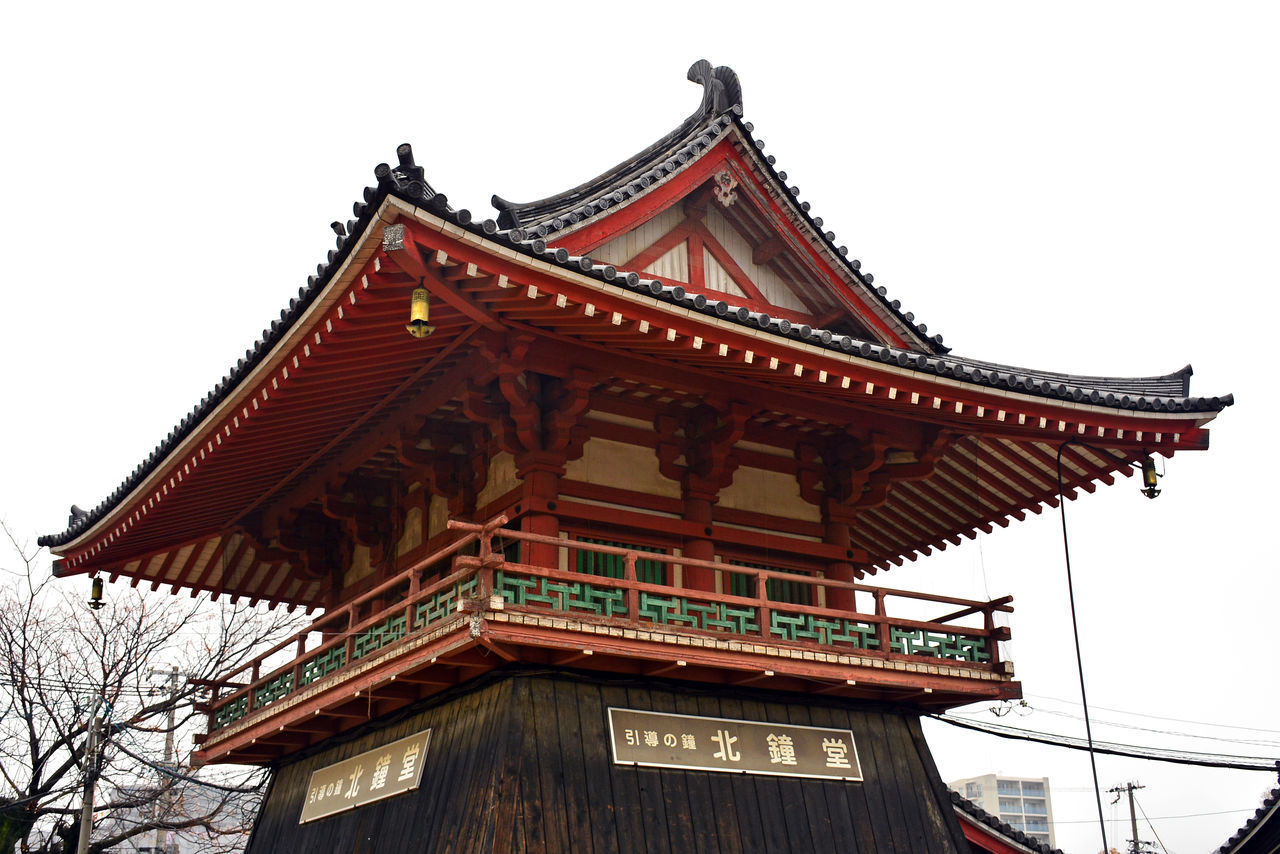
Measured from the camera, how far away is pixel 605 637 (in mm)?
10961

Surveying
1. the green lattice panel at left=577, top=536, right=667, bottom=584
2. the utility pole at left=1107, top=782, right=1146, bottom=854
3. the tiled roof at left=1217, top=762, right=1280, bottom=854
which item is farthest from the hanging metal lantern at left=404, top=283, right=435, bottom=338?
the utility pole at left=1107, top=782, right=1146, bottom=854

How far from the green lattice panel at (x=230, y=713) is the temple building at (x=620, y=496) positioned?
1.9 inches

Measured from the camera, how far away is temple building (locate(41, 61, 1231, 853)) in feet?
Result: 35.9

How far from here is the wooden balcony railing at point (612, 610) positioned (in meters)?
10.8

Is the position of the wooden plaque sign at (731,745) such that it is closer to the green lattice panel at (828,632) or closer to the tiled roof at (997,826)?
the green lattice panel at (828,632)

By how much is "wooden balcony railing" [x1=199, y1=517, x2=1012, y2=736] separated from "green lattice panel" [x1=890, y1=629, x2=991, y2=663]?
1cm

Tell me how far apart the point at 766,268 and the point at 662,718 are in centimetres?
703

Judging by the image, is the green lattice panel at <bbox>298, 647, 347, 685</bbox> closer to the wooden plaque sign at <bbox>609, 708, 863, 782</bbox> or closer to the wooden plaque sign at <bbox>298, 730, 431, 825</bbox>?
the wooden plaque sign at <bbox>298, 730, 431, 825</bbox>

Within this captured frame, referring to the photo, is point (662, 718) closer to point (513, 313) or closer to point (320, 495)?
point (513, 313)

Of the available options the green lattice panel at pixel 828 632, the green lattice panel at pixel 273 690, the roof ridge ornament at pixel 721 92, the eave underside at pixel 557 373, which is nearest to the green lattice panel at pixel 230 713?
the green lattice panel at pixel 273 690

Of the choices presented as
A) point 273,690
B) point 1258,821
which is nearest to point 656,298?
point 273,690

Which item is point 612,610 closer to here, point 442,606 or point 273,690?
point 442,606

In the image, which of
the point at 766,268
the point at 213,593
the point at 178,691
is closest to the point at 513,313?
the point at 766,268

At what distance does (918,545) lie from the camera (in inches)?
712
